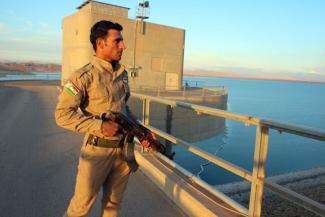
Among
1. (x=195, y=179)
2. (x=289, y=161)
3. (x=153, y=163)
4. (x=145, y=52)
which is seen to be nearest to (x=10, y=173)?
(x=153, y=163)

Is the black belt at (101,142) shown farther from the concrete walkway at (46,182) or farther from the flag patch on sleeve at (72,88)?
the concrete walkway at (46,182)

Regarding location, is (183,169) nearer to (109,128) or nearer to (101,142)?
(101,142)

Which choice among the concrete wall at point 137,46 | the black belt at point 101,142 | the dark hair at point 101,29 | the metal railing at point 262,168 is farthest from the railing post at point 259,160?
the concrete wall at point 137,46

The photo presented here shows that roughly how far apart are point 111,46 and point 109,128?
2.15 ft

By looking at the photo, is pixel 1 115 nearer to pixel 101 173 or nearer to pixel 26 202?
pixel 26 202

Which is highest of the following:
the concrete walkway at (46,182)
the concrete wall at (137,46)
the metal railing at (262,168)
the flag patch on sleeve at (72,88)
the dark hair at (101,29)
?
the concrete wall at (137,46)

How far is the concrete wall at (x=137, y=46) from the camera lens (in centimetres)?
3120

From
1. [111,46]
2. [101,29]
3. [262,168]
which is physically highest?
[101,29]

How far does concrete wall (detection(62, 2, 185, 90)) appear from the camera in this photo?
31.2 metres

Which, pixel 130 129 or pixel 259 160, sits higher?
pixel 130 129

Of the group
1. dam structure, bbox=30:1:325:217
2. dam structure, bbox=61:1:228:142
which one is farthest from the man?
dam structure, bbox=61:1:228:142

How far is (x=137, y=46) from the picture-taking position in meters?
33.1

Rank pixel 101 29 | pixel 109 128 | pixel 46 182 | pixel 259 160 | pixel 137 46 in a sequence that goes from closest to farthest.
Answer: pixel 109 128, pixel 101 29, pixel 259 160, pixel 46 182, pixel 137 46

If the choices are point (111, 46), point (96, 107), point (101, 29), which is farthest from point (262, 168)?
point (101, 29)
